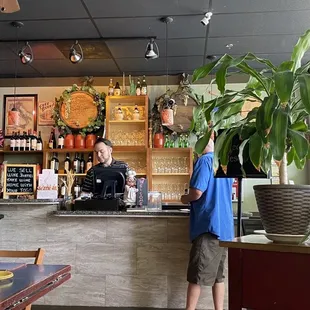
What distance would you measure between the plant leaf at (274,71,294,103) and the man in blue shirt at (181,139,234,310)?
191cm

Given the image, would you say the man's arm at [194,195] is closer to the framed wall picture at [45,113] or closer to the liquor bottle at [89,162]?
the liquor bottle at [89,162]

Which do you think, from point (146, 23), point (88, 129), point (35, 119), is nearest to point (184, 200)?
point (146, 23)

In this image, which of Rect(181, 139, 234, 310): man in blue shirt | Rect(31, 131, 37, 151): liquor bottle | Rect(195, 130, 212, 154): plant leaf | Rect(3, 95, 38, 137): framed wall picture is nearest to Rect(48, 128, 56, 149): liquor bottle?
Rect(31, 131, 37, 151): liquor bottle

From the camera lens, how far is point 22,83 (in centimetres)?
667

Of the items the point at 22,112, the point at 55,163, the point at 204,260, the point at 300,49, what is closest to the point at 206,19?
the point at 204,260

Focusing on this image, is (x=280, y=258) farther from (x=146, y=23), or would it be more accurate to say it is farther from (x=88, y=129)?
(x=88, y=129)

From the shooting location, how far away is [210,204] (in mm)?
3217

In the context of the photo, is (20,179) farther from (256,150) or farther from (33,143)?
(256,150)

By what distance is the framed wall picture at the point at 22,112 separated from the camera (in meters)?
6.59

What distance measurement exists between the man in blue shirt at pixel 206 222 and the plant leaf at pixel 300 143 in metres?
1.84

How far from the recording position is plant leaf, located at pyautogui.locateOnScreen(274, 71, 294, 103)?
1.24 metres

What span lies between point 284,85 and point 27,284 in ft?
3.85

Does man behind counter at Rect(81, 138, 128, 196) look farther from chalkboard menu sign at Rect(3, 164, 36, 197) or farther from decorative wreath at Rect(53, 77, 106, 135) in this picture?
chalkboard menu sign at Rect(3, 164, 36, 197)

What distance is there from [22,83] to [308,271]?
20.3 feet
